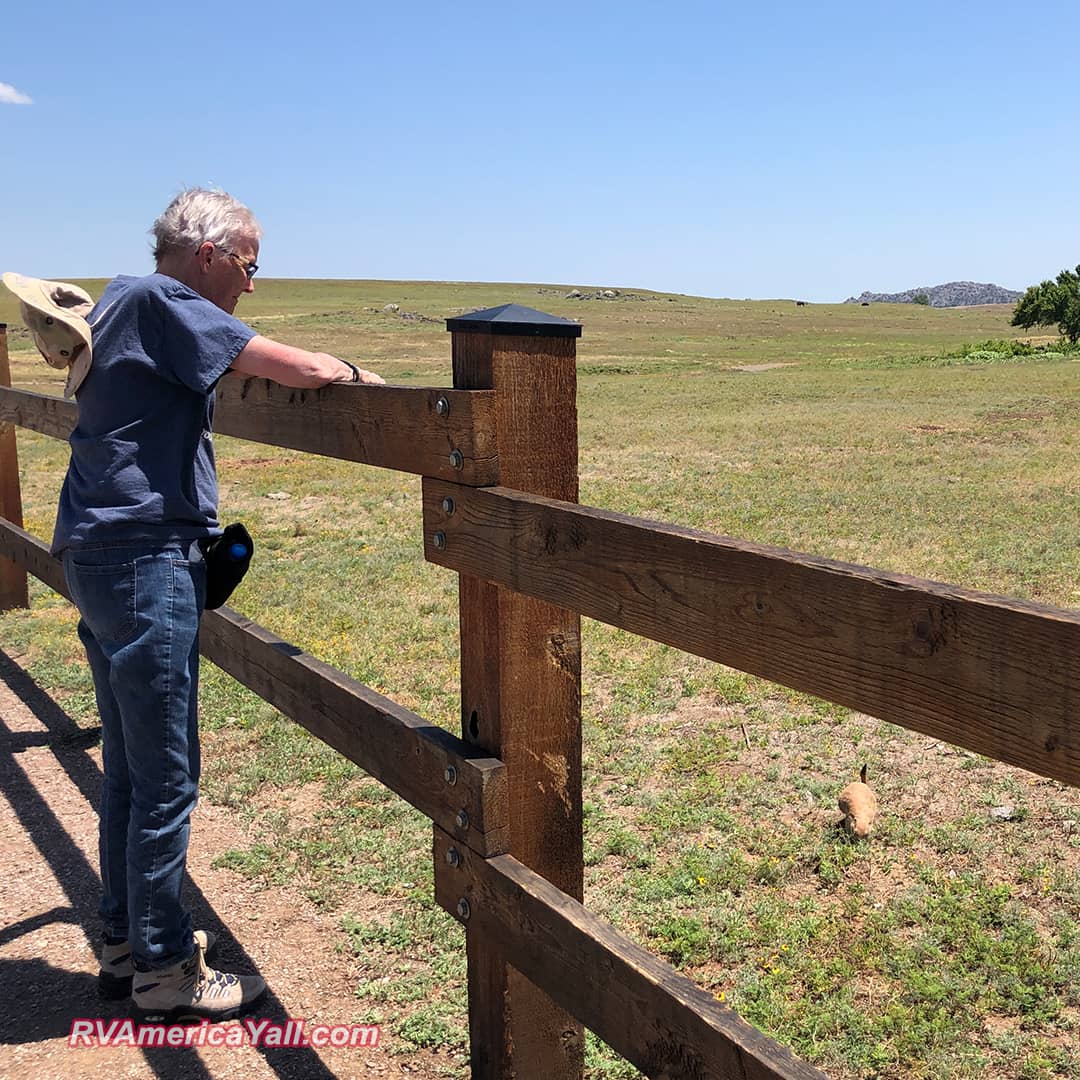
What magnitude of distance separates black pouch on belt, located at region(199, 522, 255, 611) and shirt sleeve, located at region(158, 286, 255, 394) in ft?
1.61

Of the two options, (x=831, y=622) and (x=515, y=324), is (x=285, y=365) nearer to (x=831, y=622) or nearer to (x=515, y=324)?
(x=515, y=324)

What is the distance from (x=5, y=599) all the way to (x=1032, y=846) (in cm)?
663

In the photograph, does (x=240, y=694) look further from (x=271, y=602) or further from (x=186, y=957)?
(x=186, y=957)

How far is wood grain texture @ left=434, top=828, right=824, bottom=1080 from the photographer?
1764 mm

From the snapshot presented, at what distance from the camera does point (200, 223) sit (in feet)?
8.98

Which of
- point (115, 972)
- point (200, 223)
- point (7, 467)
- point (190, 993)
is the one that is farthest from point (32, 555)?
point (200, 223)

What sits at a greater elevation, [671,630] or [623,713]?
[671,630]

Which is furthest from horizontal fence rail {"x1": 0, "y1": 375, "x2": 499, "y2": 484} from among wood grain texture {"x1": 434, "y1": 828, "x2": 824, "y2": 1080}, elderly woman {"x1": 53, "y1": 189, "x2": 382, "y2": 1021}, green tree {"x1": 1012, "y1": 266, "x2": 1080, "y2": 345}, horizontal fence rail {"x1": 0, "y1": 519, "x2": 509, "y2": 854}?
green tree {"x1": 1012, "y1": 266, "x2": 1080, "y2": 345}

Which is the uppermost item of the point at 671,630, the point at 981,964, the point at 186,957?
the point at 671,630

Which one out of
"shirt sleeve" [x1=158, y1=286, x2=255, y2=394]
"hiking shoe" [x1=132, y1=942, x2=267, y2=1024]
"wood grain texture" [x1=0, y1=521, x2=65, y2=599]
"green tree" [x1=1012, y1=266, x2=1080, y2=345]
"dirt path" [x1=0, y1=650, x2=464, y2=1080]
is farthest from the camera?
"green tree" [x1=1012, y1=266, x2=1080, y2=345]

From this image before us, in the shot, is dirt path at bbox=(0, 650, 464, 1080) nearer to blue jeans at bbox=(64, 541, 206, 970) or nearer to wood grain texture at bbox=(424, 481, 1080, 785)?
blue jeans at bbox=(64, 541, 206, 970)

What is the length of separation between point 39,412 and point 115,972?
302cm

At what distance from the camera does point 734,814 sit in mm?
4582

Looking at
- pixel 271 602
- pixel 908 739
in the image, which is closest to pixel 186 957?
pixel 908 739
